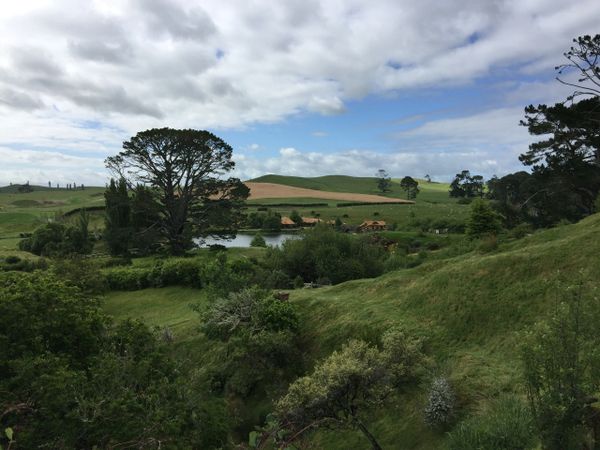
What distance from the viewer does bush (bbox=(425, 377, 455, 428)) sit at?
1368 cm

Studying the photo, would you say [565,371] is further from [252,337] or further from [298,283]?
[298,283]

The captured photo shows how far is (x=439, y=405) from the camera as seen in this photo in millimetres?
13766

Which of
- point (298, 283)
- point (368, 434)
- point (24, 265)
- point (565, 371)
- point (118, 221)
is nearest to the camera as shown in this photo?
point (565, 371)

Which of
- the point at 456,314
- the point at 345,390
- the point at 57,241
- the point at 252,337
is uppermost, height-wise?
the point at 456,314

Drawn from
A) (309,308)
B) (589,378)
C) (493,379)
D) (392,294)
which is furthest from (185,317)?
(589,378)

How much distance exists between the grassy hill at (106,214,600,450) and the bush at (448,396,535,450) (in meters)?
1.41

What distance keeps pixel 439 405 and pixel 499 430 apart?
3281 mm

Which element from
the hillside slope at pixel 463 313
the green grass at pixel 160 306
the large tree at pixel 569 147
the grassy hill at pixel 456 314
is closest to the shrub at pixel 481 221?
the large tree at pixel 569 147

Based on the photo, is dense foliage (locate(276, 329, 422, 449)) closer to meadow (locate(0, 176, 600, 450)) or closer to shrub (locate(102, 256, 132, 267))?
meadow (locate(0, 176, 600, 450))

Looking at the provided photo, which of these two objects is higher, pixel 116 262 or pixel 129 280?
pixel 116 262

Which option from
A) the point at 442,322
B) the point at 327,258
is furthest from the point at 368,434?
the point at 327,258

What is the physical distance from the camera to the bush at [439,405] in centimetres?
1368

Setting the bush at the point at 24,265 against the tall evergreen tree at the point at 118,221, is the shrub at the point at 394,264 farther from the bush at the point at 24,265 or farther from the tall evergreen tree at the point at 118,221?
the bush at the point at 24,265

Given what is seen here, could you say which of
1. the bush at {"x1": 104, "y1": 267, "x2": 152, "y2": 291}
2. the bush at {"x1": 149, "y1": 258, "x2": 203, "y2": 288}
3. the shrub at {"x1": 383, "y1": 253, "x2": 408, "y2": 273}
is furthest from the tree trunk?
the bush at {"x1": 104, "y1": 267, "x2": 152, "y2": 291}
